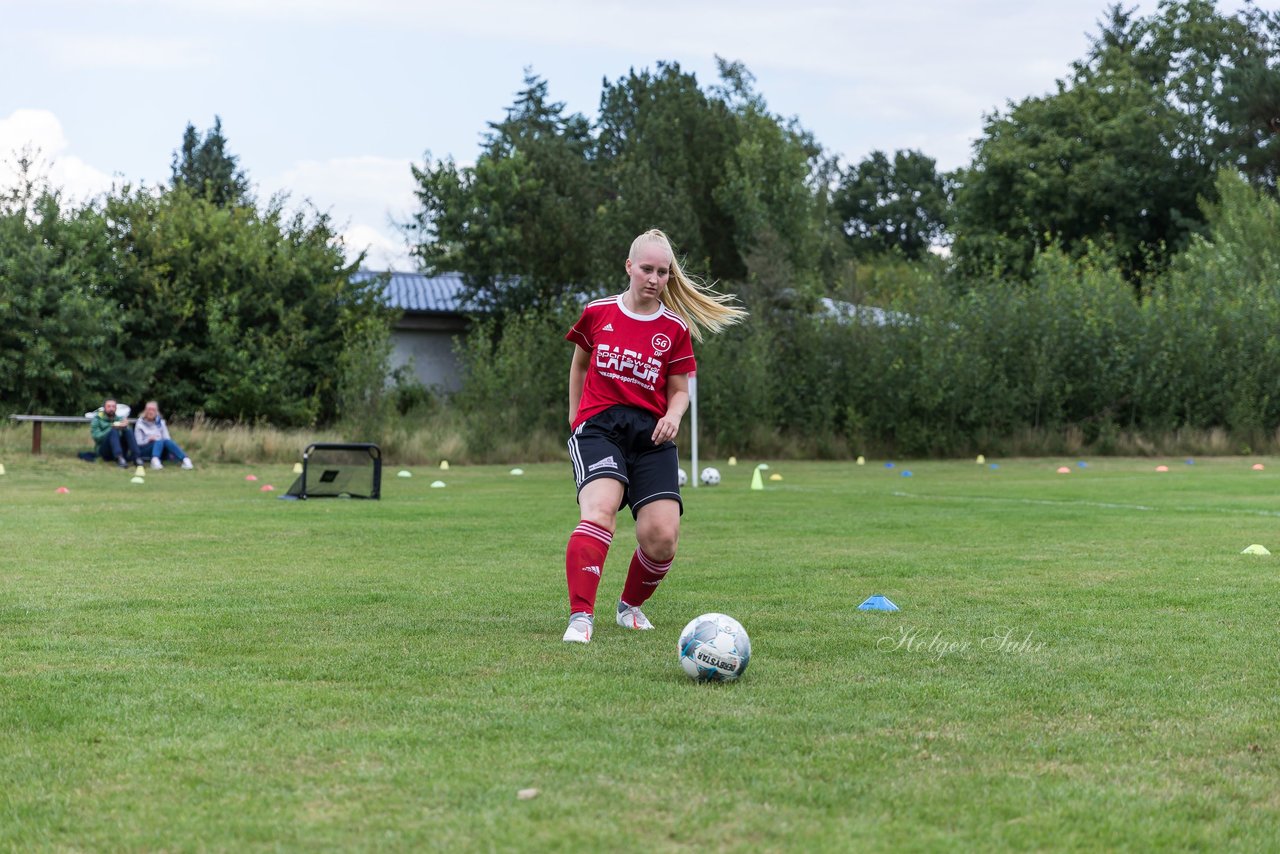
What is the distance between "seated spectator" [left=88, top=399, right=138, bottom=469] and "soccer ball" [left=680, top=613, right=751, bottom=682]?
2105 cm

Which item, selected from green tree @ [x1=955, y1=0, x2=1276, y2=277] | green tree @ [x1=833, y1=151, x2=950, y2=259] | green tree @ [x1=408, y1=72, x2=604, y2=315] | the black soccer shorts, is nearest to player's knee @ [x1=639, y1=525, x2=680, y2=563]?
the black soccer shorts

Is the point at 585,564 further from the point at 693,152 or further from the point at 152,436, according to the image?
the point at 693,152

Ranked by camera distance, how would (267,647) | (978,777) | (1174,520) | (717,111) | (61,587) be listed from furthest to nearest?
(717,111) → (1174,520) → (61,587) → (267,647) → (978,777)

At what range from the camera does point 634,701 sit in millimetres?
5090

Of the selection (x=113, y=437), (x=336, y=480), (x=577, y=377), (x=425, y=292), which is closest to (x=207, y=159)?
(x=425, y=292)

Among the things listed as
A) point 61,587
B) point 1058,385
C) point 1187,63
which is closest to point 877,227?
point 1187,63

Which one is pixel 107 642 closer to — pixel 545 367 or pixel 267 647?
pixel 267 647

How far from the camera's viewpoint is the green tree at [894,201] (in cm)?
8444

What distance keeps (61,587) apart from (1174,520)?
34.0 ft

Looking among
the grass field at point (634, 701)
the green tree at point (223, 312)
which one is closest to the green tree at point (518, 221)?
the green tree at point (223, 312)

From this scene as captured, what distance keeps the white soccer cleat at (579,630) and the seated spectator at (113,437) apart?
19880 mm

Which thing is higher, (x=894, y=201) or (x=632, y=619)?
(x=894, y=201)

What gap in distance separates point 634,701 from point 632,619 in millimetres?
2020

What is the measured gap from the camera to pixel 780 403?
32156 mm
